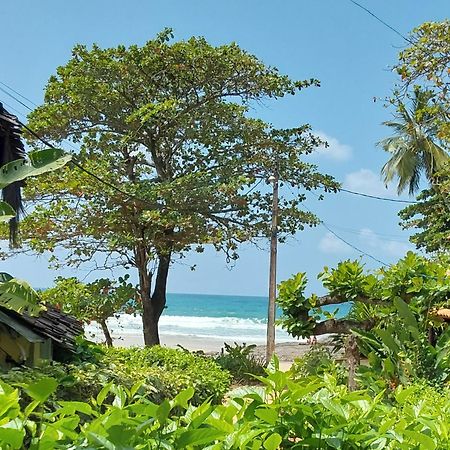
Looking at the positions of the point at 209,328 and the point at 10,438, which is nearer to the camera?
the point at 10,438

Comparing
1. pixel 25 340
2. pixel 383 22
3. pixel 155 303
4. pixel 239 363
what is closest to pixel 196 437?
pixel 25 340

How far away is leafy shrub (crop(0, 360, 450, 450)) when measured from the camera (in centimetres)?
110

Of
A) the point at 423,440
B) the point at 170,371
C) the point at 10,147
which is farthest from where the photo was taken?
the point at 170,371

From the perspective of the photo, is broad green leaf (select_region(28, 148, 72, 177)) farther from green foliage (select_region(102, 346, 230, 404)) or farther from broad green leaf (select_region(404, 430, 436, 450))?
broad green leaf (select_region(404, 430, 436, 450))

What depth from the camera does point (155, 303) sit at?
49.6ft

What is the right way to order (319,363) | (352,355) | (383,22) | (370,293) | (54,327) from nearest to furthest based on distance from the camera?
(54,327)
(383,22)
(370,293)
(352,355)
(319,363)

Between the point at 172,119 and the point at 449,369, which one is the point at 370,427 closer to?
the point at 449,369

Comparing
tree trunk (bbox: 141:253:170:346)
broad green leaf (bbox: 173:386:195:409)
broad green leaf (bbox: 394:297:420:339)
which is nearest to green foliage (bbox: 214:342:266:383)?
tree trunk (bbox: 141:253:170:346)

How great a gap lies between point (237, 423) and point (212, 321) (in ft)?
150

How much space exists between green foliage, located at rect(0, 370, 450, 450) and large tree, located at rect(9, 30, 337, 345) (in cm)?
1130

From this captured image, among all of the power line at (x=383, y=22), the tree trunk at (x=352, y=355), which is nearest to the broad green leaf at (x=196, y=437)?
the power line at (x=383, y=22)

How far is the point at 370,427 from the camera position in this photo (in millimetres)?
1326

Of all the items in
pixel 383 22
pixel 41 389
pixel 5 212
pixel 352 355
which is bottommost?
pixel 352 355

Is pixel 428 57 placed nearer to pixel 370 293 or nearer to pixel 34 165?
pixel 370 293
